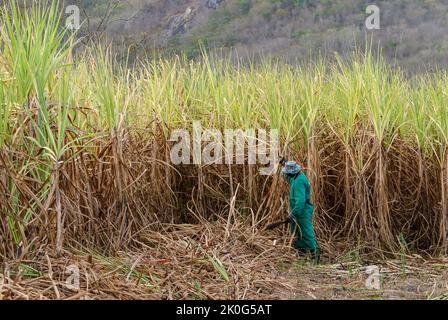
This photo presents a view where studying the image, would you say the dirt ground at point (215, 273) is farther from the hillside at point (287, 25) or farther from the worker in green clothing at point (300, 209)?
the hillside at point (287, 25)

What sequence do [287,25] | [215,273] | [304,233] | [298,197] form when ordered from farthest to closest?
1. [287,25]
2. [304,233]
3. [298,197]
4. [215,273]

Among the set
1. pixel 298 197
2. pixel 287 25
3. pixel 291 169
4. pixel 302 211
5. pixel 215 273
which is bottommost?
pixel 215 273

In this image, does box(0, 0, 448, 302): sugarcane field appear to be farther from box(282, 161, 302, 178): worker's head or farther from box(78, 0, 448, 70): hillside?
box(78, 0, 448, 70): hillside

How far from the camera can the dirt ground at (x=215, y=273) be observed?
2836 millimetres

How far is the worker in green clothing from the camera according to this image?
423 cm

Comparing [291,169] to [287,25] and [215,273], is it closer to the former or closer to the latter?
[215,273]

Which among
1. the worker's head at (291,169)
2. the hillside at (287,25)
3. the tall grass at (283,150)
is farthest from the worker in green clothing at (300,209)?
the hillside at (287,25)

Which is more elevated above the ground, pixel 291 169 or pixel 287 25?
pixel 287 25

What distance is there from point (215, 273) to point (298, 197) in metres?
1.00

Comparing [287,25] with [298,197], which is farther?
[287,25]

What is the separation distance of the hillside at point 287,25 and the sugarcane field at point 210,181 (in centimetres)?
1049

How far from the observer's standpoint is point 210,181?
15.8ft

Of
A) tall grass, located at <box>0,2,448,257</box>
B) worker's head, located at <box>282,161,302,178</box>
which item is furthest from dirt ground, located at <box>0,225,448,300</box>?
worker's head, located at <box>282,161,302,178</box>

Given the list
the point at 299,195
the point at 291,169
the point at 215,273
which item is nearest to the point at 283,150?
the point at 291,169
